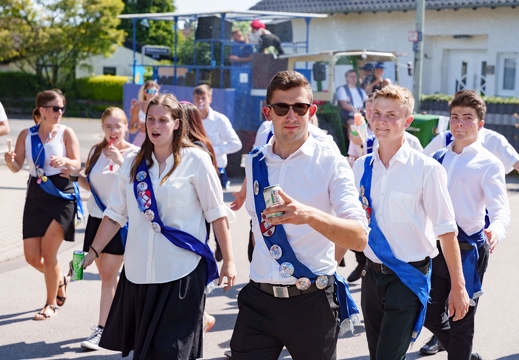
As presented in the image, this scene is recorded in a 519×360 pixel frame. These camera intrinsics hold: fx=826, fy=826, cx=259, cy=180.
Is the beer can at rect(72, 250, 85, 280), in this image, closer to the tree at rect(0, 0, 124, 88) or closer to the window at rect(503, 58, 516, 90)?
the window at rect(503, 58, 516, 90)

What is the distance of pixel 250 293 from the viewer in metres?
3.91

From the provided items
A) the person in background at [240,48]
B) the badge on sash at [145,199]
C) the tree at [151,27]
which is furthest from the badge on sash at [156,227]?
the tree at [151,27]

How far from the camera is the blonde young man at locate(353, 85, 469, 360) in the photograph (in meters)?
4.29

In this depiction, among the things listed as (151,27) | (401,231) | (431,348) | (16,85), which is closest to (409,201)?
(401,231)

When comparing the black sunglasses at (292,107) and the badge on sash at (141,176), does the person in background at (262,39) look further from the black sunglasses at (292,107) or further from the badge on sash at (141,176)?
the black sunglasses at (292,107)

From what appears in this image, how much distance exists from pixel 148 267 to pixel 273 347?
0.98 m

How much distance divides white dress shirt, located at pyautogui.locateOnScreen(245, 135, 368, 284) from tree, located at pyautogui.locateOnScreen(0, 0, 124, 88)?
1517 inches

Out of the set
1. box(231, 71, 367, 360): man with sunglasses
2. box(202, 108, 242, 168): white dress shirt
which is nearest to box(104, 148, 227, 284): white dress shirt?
box(231, 71, 367, 360): man with sunglasses

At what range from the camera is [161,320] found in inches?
177

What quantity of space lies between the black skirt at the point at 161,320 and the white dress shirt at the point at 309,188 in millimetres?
840

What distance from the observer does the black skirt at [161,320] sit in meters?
4.45

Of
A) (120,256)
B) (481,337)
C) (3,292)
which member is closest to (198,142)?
(120,256)

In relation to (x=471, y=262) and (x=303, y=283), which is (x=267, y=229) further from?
(x=471, y=262)

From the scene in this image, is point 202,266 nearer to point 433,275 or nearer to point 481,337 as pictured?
point 433,275
